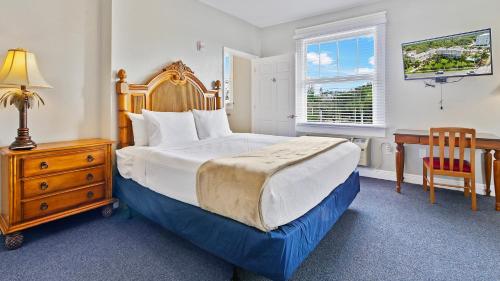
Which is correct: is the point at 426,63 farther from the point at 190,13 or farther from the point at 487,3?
the point at 190,13

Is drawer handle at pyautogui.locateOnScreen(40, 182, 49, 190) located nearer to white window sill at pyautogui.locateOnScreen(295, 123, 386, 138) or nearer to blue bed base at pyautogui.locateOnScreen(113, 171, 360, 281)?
blue bed base at pyautogui.locateOnScreen(113, 171, 360, 281)

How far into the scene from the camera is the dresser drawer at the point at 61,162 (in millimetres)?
2109

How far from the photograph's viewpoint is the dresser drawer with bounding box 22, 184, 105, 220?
7.00 feet

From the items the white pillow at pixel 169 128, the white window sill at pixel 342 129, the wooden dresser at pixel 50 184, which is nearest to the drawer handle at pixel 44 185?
the wooden dresser at pixel 50 184

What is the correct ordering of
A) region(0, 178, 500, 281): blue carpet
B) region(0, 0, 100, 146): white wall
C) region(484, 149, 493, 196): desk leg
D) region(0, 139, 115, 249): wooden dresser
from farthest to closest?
region(484, 149, 493, 196): desk leg, region(0, 0, 100, 146): white wall, region(0, 139, 115, 249): wooden dresser, region(0, 178, 500, 281): blue carpet

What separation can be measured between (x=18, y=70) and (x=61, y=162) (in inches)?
31.4

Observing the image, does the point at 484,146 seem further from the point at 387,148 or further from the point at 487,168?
the point at 387,148

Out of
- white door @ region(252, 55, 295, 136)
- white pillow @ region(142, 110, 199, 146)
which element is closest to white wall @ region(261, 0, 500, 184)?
white door @ region(252, 55, 295, 136)

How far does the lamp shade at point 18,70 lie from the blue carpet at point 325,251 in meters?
1.29

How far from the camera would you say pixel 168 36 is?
3.42 meters

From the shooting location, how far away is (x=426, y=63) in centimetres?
347

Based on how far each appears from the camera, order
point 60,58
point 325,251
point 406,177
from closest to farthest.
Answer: point 325,251 < point 60,58 < point 406,177

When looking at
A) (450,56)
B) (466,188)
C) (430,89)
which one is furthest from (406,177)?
(450,56)

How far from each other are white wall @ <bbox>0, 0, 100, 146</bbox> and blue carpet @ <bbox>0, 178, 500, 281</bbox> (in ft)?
3.04
